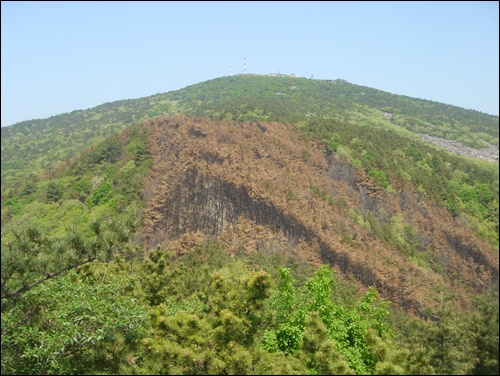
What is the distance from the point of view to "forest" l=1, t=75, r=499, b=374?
10367mm

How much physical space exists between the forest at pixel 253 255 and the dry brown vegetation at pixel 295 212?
162 millimetres

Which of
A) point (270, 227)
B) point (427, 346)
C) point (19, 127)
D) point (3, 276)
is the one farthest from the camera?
point (19, 127)

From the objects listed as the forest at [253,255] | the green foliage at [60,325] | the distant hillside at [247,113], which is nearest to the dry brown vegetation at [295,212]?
the forest at [253,255]

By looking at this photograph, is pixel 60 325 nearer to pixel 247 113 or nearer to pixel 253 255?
pixel 253 255

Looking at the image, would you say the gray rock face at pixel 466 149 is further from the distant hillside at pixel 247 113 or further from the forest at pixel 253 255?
the forest at pixel 253 255

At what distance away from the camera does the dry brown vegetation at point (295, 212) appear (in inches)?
1228

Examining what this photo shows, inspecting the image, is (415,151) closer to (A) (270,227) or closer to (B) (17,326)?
(A) (270,227)

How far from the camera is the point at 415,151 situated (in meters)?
53.9

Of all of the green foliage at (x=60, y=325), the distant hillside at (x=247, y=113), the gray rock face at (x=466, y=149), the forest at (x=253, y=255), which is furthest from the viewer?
the distant hillside at (x=247, y=113)

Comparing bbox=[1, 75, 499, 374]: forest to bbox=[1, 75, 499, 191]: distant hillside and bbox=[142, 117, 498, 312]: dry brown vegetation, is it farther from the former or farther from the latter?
bbox=[1, 75, 499, 191]: distant hillside

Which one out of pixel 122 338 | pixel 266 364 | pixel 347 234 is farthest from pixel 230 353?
pixel 347 234

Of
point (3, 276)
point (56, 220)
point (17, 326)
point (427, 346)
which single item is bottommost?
point (56, 220)

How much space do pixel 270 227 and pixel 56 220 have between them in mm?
21031

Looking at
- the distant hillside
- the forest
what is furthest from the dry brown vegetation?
the distant hillside
